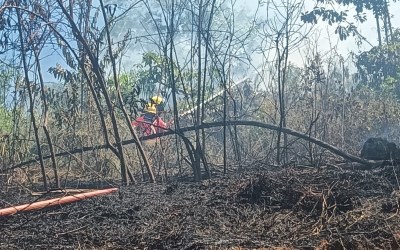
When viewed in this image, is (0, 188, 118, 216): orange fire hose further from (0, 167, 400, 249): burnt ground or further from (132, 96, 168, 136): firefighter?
(132, 96, 168, 136): firefighter

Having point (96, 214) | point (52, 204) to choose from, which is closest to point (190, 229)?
point (96, 214)

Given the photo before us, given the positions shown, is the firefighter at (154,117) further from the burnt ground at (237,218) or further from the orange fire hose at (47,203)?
the burnt ground at (237,218)

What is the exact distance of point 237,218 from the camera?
180 inches

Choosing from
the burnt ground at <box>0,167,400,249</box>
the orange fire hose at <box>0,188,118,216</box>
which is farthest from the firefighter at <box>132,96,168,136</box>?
the burnt ground at <box>0,167,400,249</box>

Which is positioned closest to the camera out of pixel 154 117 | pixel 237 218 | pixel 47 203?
pixel 237 218

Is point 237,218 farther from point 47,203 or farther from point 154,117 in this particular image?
point 154,117

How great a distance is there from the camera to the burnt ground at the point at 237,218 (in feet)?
12.4

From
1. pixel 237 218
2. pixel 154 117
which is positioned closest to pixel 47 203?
pixel 237 218

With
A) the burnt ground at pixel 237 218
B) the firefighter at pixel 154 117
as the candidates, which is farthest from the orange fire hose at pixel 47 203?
the firefighter at pixel 154 117

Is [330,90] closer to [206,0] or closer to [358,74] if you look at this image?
[358,74]

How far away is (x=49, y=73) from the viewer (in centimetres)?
917

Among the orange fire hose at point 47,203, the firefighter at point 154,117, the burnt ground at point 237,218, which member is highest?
the firefighter at point 154,117


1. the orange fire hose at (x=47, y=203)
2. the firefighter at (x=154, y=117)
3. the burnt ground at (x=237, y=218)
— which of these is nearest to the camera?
the burnt ground at (x=237, y=218)

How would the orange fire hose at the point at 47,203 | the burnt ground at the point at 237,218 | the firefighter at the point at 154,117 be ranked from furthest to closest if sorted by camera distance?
the firefighter at the point at 154,117
the orange fire hose at the point at 47,203
the burnt ground at the point at 237,218
